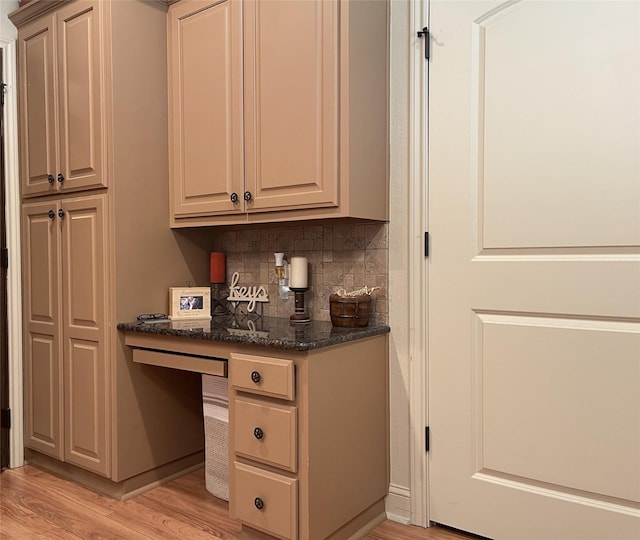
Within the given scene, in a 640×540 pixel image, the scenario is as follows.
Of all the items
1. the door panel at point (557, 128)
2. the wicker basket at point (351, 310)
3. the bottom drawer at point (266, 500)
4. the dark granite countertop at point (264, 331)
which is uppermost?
the door panel at point (557, 128)

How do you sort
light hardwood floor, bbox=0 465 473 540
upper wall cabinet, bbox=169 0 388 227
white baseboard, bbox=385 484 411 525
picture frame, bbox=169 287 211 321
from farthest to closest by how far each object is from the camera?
picture frame, bbox=169 287 211 321 → white baseboard, bbox=385 484 411 525 → light hardwood floor, bbox=0 465 473 540 → upper wall cabinet, bbox=169 0 388 227

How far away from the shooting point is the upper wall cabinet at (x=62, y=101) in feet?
7.75

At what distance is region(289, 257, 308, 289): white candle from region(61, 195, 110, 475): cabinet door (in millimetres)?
830

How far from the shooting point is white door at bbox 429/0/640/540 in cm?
174

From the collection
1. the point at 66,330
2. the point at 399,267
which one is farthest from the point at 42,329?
the point at 399,267

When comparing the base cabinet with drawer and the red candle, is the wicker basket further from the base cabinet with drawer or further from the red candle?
the red candle

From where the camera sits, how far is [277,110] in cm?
212

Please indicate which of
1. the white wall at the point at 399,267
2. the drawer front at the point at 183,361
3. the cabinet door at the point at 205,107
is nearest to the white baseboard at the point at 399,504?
the white wall at the point at 399,267

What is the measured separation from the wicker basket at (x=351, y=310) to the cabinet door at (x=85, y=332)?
1.04 m

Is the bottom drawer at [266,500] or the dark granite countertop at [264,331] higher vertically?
the dark granite countertop at [264,331]

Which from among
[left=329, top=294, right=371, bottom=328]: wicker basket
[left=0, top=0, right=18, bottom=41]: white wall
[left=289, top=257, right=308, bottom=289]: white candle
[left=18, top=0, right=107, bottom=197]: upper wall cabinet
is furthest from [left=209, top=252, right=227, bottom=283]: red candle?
[left=0, top=0, right=18, bottom=41]: white wall

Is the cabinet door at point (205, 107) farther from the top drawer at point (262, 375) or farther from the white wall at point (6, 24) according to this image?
the white wall at point (6, 24)

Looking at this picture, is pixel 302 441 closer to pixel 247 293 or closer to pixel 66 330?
pixel 247 293

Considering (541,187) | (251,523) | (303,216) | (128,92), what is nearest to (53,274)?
(128,92)
